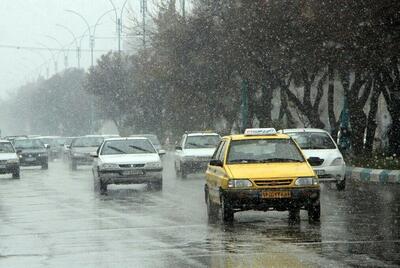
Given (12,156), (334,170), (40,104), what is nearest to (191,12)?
(12,156)

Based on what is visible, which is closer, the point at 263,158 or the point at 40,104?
the point at 263,158

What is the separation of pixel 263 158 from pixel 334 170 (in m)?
9.69

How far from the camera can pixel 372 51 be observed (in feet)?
103

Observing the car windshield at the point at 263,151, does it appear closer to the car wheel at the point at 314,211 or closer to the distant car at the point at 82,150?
the car wheel at the point at 314,211

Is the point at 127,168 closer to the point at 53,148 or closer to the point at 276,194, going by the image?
the point at 276,194

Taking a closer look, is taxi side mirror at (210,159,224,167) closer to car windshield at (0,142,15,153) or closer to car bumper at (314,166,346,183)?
car bumper at (314,166,346,183)

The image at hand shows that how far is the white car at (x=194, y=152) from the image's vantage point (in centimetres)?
3631

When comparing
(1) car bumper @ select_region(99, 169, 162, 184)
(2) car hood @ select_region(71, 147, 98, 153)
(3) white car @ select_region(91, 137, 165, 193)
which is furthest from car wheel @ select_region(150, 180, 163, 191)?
(2) car hood @ select_region(71, 147, 98, 153)

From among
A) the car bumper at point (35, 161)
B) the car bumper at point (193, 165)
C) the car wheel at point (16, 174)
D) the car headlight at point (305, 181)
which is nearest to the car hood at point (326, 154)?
the car bumper at point (193, 165)

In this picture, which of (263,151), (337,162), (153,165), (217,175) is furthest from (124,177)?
(217,175)

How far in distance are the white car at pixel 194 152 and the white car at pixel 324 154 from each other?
7908mm

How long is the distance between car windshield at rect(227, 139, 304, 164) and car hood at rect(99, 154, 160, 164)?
34.1 feet

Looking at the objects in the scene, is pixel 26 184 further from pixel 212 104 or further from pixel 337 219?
pixel 212 104

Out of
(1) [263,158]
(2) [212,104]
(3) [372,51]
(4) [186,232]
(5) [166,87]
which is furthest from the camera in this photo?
(5) [166,87]
